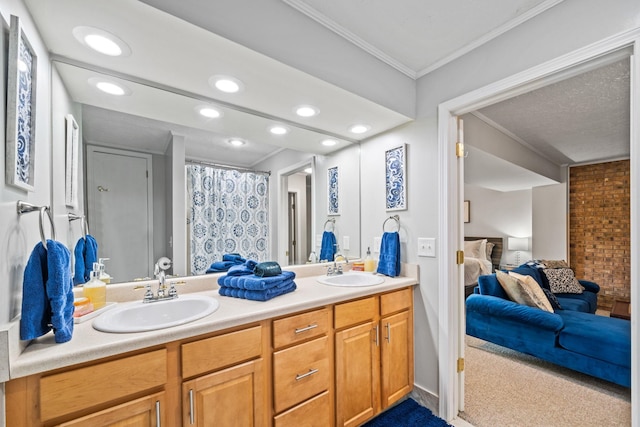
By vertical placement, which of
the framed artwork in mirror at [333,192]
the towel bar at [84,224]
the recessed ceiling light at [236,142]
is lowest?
the towel bar at [84,224]

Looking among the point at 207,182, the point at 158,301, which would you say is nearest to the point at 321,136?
the point at 207,182

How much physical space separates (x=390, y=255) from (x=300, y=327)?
3.05 feet

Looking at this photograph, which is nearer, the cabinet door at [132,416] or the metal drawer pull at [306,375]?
the cabinet door at [132,416]

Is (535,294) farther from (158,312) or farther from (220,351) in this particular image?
(158,312)

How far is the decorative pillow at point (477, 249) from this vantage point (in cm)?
568

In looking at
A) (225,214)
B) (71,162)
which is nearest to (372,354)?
(225,214)

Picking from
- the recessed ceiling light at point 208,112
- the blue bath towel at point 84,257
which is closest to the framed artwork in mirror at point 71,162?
the blue bath towel at point 84,257

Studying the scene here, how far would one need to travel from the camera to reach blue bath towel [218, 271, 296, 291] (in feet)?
4.75

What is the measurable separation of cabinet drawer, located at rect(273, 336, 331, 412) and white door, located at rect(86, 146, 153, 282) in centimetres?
87

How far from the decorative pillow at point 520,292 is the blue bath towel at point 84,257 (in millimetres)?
3324

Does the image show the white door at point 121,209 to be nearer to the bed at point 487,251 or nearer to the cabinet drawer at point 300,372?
the cabinet drawer at point 300,372

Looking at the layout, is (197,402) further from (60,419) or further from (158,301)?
(158,301)

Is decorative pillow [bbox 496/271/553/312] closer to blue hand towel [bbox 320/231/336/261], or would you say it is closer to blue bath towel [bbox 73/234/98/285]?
blue hand towel [bbox 320/231/336/261]

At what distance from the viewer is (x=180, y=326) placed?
108 cm
